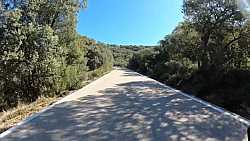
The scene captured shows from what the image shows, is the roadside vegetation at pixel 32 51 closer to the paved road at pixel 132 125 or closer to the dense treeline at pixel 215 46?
the paved road at pixel 132 125

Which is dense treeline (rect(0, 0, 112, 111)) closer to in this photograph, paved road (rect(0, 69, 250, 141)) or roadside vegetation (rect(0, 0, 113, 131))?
roadside vegetation (rect(0, 0, 113, 131))

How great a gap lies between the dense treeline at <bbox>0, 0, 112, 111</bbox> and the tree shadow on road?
6313 mm

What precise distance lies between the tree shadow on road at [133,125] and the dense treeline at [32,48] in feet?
20.7

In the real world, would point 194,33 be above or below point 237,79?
above

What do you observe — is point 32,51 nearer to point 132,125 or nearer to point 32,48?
point 32,48

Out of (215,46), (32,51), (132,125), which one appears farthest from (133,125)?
(215,46)

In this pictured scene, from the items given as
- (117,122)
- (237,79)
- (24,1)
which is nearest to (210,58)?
(237,79)

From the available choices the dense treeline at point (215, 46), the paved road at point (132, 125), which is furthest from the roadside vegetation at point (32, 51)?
the dense treeline at point (215, 46)

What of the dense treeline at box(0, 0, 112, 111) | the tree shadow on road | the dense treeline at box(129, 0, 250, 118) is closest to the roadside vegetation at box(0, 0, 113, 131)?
the dense treeline at box(0, 0, 112, 111)

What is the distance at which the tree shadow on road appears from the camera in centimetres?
880

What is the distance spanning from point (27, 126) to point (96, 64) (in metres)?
69.3

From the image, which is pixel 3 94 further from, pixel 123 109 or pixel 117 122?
pixel 117 122

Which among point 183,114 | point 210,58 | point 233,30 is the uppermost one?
point 233,30

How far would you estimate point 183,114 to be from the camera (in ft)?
41.6
